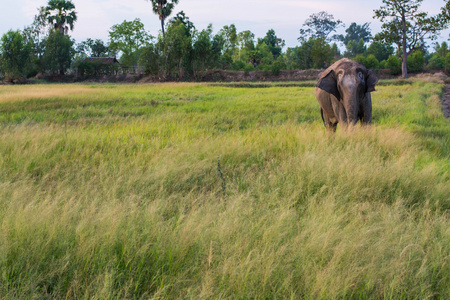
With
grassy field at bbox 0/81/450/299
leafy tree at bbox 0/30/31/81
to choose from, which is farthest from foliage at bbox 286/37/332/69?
grassy field at bbox 0/81/450/299

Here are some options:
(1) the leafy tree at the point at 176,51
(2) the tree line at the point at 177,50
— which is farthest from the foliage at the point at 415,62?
(1) the leafy tree at the point at 176,51

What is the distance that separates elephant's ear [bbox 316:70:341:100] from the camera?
6578mm

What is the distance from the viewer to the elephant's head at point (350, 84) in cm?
621

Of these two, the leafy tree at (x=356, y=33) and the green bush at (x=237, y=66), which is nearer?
the green bush at (x=237, y=66)

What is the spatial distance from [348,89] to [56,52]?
51.1 m

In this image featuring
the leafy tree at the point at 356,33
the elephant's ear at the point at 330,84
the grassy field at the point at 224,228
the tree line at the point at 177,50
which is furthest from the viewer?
the leafy tree at the point at 356,33

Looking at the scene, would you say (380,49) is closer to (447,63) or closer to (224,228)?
(447,63)

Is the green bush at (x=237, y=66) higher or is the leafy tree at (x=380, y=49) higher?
the leafy tree at (x=380, y=49)

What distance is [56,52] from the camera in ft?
160

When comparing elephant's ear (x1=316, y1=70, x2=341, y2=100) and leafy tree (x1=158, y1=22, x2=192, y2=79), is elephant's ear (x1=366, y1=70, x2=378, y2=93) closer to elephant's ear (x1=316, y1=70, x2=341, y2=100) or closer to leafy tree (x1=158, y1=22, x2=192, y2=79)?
elephant's ear (x1=316, y1=70, x2=341, y2=100)

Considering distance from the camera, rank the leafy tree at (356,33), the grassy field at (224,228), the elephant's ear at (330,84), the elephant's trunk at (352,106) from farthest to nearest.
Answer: the leafy tree at (356,33) < the elephant's ear at (330,84) < the elephant's trunk at (352,106) < the grassy field at (224,228)

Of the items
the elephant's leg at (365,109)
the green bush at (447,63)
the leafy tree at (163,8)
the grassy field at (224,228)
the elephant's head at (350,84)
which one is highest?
the leafy tree at (163,8)

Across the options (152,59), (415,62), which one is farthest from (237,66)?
(415,62)

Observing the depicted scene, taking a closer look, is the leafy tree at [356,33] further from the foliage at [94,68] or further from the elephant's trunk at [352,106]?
the elephant's trunk at [352,106]
